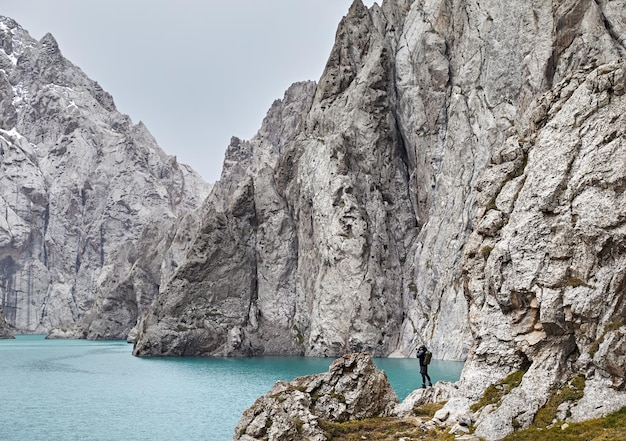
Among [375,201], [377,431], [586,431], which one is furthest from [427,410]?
[375,201]

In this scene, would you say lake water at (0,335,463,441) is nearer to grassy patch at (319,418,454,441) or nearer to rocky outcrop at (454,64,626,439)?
grassy patch at (319,418,454,441)

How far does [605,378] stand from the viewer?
2134 cm

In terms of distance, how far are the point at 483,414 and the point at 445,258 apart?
69.1 m

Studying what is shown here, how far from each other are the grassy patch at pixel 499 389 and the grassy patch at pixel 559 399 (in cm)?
224

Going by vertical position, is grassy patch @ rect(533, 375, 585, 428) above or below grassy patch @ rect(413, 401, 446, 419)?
above

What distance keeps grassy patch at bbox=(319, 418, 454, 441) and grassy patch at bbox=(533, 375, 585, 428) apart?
3.43 meters

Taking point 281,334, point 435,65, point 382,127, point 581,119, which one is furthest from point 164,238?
point 581,119

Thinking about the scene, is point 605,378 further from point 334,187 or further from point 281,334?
point 281,334

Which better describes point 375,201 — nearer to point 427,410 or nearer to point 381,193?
point 381,193

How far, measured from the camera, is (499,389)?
2506 cm

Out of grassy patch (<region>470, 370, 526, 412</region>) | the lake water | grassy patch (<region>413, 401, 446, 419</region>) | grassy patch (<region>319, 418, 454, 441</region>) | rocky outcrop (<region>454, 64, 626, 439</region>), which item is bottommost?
the lake water

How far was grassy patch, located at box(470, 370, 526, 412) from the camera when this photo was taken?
24.6m

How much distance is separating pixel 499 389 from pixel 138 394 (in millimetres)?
40857

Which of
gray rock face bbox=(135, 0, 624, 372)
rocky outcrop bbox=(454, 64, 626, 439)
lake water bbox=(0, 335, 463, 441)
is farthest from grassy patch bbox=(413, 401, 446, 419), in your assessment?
gray rock face bbox=(135, 0, 624, 372)
